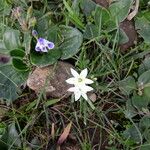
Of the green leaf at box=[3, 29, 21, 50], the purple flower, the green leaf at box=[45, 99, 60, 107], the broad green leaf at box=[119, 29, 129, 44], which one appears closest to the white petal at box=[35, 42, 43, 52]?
the purple flower

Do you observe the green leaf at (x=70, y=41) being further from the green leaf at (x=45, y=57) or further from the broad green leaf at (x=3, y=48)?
the broad green leaf at (x=3, y=48)

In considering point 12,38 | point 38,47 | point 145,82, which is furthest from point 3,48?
point 145,82

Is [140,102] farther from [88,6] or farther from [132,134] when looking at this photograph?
[88,6]

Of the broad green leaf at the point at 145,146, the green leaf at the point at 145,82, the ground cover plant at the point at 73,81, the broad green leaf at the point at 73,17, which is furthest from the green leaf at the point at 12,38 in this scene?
the broad green leaf at the point at 145,146

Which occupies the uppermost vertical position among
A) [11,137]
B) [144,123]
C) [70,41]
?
[70,41]

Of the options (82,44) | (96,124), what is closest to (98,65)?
(82,44)
